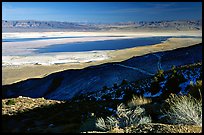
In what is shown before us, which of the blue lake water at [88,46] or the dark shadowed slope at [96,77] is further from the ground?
the blue lake water at [88,46]

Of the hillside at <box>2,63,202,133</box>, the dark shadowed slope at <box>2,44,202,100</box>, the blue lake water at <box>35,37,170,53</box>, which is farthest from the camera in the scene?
the blue lake water at <box>35,37,170,53</box>

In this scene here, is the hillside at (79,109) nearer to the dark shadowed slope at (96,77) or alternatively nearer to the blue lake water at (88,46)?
the dark shadowed slope at (96,77)

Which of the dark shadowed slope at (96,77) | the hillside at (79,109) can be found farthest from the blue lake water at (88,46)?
the hillside at (79,109)

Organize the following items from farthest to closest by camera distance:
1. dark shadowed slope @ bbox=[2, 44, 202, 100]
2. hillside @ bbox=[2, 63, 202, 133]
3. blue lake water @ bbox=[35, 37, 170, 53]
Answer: blue lake water @ bbox=[35, 37, 170, 53] < dark shadowed slope @ bbox=[2, 44, 202, 100] < hillside @ bbox=[2, 63, 202, 133]

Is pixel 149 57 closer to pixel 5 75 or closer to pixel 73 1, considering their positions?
pixel 5 75

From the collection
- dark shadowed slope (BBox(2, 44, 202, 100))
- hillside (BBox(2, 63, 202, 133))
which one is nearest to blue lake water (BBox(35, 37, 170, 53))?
dark shadowed slope (BBox(2, 44, 202, 100))

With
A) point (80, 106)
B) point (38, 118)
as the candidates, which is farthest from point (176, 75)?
point (38, 118)

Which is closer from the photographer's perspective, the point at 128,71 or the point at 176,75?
the point at 176,75

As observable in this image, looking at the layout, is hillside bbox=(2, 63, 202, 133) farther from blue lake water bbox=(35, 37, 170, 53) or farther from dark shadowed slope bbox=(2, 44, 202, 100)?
blue lake water bbox=(35, 37, 170, 53)

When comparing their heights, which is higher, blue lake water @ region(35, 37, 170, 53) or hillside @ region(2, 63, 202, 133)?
blue lake water @ region(35, 37, 170, 53)

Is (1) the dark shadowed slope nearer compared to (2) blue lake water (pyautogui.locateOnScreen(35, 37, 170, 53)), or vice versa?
(1) the dark shadowed slope

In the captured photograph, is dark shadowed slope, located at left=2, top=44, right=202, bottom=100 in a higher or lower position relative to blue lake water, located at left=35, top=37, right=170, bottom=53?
lower
